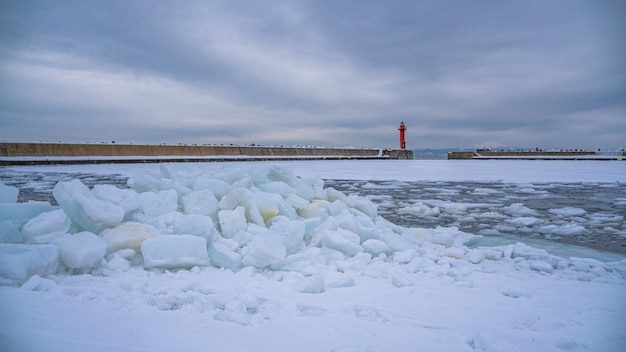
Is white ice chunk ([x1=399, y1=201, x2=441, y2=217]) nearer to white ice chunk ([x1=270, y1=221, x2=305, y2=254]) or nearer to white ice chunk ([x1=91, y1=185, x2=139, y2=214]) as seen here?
white ice chunk ([x1=270, y1=221, x2=305, y2=254])

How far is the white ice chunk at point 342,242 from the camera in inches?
116

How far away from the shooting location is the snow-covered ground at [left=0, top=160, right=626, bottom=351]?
5.28 feet

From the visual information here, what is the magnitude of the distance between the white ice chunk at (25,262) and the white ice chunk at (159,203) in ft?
3.66

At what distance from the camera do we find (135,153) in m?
21.5

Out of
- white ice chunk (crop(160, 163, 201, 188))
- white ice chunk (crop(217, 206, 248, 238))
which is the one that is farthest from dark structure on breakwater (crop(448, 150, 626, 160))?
white ice chunk (crop(217, 206, 248, 238))

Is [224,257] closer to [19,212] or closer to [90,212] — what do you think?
[90,212]

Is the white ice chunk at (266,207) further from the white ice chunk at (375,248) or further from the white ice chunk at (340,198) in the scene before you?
the white ice chunk at (340,198)

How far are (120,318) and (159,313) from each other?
16 cm

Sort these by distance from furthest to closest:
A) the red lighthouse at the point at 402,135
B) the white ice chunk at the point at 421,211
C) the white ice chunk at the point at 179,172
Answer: the red lighthouse at the point at 402,135 → the white ice chunk at the point at 421,211 → the white ice chunk at the point at 179,172

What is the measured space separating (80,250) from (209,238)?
2.47 feet

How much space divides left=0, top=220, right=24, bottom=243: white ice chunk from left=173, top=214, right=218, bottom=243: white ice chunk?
2.84 ft

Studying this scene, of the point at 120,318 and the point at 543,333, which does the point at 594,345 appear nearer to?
the point at 543,333

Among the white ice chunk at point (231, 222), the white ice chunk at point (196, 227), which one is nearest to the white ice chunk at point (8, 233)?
the white ice chunk at point (196, 227)

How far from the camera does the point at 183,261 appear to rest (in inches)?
98.4
